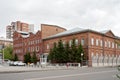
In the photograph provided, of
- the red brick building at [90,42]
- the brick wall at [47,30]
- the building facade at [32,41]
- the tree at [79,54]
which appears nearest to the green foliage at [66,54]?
the tree at [79,54]

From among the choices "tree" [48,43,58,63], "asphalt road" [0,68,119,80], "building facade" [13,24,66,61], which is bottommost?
"asphalt road" [0,68,119,80]

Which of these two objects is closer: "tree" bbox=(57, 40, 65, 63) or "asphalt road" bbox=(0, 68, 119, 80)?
"asphalt road" bbox=(0, 68, 119, 80)

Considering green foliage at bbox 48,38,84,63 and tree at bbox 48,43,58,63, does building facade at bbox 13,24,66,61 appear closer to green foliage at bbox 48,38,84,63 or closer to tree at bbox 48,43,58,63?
tree at bbox 48,43,58,63

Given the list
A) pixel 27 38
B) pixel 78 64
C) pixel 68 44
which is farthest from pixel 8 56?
pixel 78 64

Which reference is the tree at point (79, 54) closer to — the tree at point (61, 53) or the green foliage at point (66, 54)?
the green foliage at point (66, 54)

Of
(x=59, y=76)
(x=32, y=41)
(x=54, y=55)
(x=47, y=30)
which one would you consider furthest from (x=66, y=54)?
(x=59, y=76)

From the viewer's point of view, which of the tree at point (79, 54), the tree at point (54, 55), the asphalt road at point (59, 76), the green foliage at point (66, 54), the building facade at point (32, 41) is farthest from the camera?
the building facade at point (32, 41)

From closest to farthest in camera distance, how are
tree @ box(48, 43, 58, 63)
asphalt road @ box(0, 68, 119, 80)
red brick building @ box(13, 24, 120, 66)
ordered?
asphalt road @ box(0, 68, 119, 80), red brick building @ box(13, 24, 120, 66), tree @ box(48, 43, 58, 63)

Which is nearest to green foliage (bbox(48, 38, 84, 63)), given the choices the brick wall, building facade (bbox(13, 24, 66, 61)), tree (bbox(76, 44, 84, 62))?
tree (bbox(76, 44, 84, 62))

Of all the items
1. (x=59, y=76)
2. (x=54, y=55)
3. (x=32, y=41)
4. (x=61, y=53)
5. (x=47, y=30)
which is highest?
(x=47, y=30)

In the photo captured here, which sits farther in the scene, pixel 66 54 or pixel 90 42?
pixel 66 54

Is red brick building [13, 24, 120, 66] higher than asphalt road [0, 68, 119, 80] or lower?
higher

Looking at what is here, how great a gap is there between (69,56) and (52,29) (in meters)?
26.2

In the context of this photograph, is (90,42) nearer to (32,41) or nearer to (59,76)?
(32,41)
